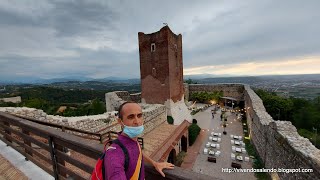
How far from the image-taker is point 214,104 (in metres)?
25.6

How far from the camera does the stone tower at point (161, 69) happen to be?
1454 centimetres

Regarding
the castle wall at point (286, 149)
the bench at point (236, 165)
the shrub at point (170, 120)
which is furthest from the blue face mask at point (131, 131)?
the shrub at point (170, 120)

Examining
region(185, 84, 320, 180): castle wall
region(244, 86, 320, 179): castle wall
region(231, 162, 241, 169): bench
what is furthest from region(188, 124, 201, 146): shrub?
region(244, 86, 320, 179): castle wall

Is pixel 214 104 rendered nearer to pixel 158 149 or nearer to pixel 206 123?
pixel 206 123

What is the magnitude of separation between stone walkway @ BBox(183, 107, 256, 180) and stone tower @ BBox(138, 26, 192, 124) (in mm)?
2809

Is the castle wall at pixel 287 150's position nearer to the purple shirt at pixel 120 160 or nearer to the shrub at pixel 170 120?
the purple shirt at pixel 120 160

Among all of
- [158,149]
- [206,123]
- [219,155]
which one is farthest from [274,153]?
[206,123]

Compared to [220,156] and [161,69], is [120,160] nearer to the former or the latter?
[220,156]

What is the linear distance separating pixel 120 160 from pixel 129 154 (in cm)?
9

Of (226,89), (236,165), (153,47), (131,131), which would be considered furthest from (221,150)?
(226,89)

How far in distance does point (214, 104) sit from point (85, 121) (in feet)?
68.8

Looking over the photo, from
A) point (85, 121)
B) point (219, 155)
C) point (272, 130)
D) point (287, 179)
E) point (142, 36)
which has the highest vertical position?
point (142, 36)

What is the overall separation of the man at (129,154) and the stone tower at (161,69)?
13.3 m

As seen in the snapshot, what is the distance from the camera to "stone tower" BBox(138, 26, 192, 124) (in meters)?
14.5
